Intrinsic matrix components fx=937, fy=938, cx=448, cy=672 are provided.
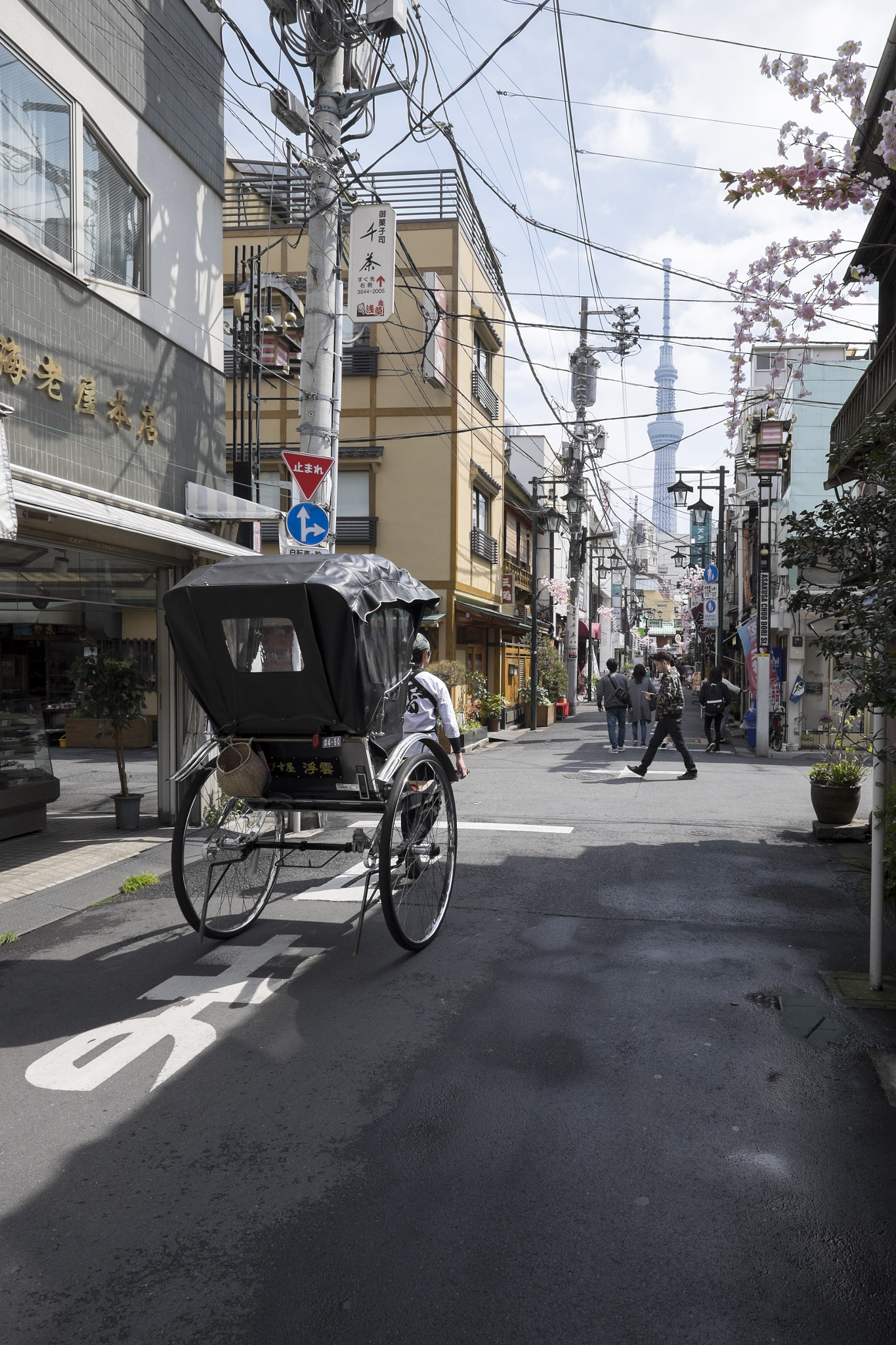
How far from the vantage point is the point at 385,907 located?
5.14m

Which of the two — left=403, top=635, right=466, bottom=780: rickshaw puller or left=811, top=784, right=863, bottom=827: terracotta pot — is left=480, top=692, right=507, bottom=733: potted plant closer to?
left=811, top=784, right=863, bottom=827: terracotta pot

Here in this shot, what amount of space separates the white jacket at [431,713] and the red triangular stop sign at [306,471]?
8.91 feet

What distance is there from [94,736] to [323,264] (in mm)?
12788

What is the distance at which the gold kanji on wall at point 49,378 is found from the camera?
779cm

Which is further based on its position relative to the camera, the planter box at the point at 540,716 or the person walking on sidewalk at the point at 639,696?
the planter box at the point at 540,716

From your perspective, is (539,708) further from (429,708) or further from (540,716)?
(429,708)

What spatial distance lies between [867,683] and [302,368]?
6744 mm

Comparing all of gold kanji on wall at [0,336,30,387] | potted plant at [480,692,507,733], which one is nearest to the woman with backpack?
potted plant at [480,692,507,733]

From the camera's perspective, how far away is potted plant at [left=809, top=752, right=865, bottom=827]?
9.80 meters

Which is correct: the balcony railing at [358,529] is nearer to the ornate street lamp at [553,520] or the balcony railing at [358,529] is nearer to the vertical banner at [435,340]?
the vertical banner at [435,340]

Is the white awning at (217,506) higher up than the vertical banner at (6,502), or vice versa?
the white awning at (217,506)

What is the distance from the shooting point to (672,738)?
47.4 feet

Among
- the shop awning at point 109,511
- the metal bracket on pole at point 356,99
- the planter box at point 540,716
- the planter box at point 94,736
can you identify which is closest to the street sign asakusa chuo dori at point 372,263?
the metal bracket on pole at point 356,99

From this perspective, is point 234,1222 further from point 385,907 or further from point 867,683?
point 867,683
